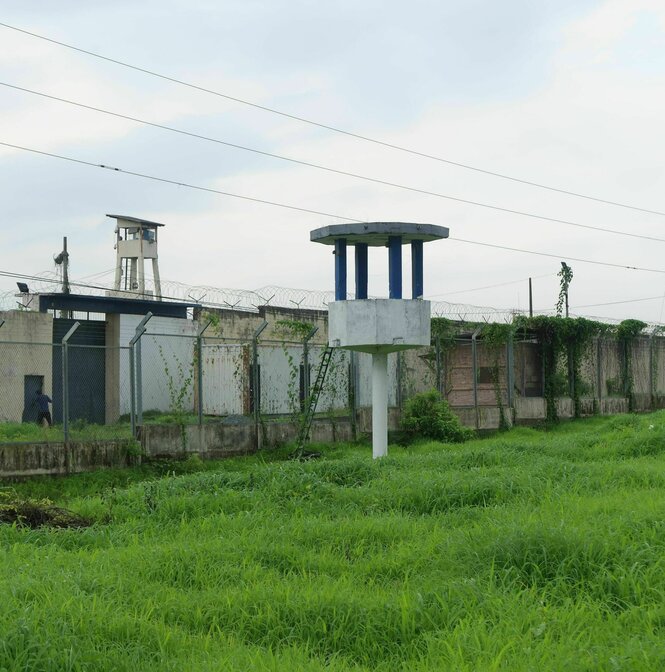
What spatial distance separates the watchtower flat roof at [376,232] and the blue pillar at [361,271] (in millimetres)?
156

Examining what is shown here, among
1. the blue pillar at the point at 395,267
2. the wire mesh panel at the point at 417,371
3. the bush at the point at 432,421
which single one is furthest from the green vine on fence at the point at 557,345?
the blue pillar at the point at 395,267

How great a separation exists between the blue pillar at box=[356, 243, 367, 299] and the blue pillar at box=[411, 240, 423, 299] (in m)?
0.82

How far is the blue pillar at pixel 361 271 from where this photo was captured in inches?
609

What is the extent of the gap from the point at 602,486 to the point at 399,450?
7794 millimetres

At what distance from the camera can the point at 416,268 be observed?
15406 millimetres

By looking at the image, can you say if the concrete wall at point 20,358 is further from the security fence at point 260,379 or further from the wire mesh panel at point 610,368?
the wire mesh panel at point 610,368

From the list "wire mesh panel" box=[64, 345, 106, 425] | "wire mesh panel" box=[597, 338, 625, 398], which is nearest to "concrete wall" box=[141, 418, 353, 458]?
"wire mesh panel" box=[64, 345, 106, 425]

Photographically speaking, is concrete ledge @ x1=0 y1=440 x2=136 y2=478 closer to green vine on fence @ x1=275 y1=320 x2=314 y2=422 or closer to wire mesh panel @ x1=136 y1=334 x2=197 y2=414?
green vine on fence @ x1=275 y1=320 x2=314 y2=422

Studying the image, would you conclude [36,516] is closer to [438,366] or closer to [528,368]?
[438,366]

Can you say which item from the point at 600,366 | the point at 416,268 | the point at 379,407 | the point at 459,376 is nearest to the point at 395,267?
the point at 416,268

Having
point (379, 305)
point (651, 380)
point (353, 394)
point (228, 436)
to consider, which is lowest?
point (228, 436)

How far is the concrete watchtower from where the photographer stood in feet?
48.9

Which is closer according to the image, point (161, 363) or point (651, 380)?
point (161, 363)

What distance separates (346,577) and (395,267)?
896 cm
